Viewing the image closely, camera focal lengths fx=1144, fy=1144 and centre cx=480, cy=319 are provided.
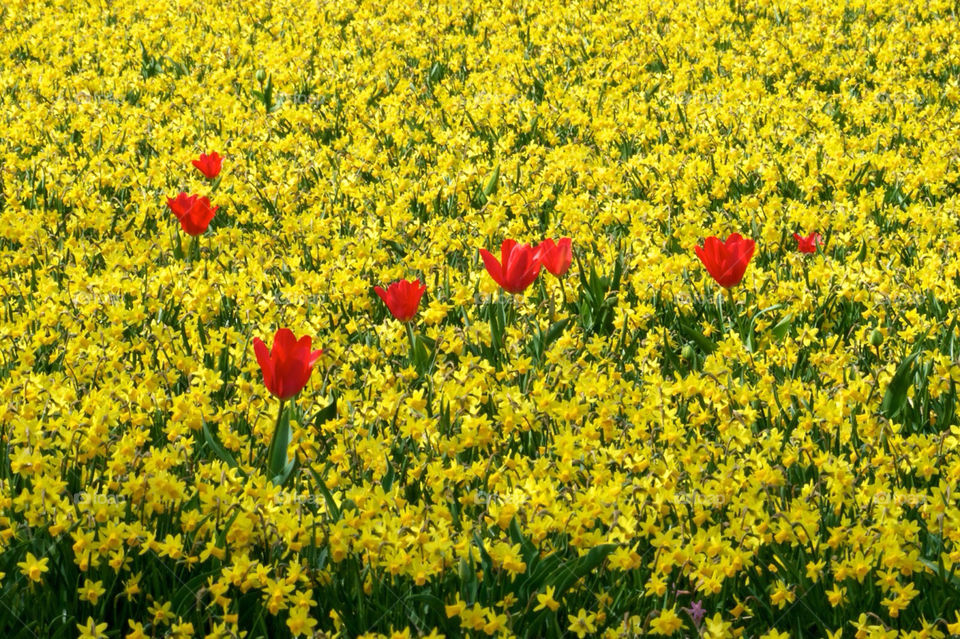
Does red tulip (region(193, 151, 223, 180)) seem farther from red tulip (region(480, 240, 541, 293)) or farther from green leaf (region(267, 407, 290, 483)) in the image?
green leaf (region(267, 407, 290, 483))

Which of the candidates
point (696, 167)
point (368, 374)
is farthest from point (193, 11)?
point (368, 374)

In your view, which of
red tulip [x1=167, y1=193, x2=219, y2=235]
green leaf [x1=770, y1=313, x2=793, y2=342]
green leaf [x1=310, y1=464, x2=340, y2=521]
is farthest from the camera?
red tulip [x1=167, y1=193, x2=219, y2=235]

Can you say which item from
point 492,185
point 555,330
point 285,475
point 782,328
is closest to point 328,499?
point 285,475

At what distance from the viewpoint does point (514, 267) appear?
398cm

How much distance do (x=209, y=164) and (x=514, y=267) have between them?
2158mm

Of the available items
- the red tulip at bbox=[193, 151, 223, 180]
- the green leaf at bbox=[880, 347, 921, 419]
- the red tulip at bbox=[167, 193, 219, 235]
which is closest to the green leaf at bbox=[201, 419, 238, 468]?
the red tulip at bbox=[167, 193, 219, 235]

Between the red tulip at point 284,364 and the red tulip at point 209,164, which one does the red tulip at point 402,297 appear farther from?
the red tulip at point 209,164

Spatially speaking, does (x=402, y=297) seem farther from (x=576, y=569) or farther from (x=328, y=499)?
(x=576, y=569)

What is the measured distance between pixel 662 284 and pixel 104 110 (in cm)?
458

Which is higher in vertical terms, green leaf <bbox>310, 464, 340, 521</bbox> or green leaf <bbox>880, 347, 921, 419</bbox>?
green leaf <bbox>880, 347, 921, 419</bbox>

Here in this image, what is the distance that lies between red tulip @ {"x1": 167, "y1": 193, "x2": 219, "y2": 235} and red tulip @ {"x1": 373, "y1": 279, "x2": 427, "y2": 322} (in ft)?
4.16

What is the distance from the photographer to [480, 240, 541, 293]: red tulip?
3969 millimetres

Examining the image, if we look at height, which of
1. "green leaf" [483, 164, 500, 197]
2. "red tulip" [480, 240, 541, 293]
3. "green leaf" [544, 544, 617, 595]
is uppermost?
"green leaf" [483, 164, 500, 197]

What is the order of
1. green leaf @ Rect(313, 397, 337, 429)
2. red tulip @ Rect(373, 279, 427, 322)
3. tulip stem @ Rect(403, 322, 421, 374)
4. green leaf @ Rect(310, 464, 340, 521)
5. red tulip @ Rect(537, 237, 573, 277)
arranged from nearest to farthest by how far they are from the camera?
green leaf @ Rect(310, 464, 340, 521)
green leaf @ Rect(313, 397, 337, 429)
red tulip @ Rect(373, 279, 427, 322)
tulip stem @ Rect(403, 322, 421, 374)
red tulip @ Rect(537, 237, 573, 277)
